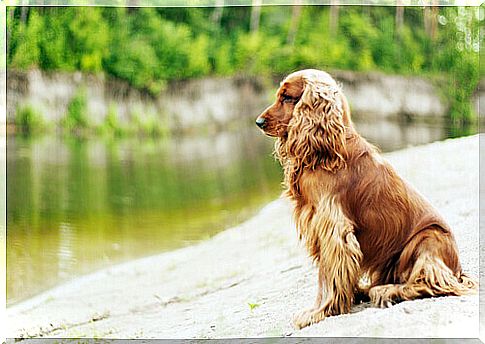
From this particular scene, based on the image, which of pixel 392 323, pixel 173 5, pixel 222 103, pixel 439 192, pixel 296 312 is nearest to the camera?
pixel 392 323

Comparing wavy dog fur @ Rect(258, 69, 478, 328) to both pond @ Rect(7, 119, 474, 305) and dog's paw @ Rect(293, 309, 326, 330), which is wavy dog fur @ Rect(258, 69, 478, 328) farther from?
pond @ Rect(7, 119, 474, 305)

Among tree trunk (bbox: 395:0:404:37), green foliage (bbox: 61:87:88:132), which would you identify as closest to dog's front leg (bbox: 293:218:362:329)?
tree trunk (bbox: 395:0:404:37)

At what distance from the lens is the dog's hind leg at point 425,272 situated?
3131 millimetres

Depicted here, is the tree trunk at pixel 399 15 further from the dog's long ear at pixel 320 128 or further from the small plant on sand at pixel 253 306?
the small plant on sand at pixel 253 306

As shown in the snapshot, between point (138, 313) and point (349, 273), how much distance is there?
1.78 meters

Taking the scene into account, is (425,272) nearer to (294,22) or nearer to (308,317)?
(308,317)

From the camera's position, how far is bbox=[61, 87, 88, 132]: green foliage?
4.91 meters

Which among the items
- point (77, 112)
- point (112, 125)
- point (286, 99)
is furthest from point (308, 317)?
point (77, 112)

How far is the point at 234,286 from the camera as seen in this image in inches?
180

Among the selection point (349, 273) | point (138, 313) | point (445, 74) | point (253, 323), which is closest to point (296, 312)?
point (253, 323)

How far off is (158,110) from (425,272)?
2512mm

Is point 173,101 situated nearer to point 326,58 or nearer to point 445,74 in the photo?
point 326,58

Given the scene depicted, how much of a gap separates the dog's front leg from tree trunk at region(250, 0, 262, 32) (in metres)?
1.82

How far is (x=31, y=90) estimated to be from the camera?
4.86 metres
